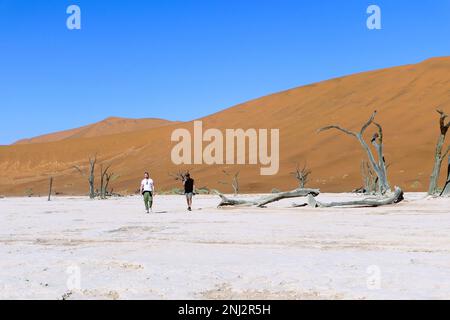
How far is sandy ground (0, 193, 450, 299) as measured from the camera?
5559mm

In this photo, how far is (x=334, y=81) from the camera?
300 ft

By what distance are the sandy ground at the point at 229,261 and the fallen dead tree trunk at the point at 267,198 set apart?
241 inches

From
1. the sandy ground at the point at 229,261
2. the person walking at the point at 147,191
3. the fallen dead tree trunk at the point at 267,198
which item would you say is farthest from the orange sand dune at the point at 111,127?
the sandy ground at the point at 229,261

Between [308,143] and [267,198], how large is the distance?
44.9 m

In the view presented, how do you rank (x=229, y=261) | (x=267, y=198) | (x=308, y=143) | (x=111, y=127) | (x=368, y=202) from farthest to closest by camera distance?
(x=111, y=127)
(x=308, y=143)
(x=267, y=198)
(x=368, y=202)
(x=229, y=261)

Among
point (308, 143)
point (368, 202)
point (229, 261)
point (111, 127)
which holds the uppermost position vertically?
point (111, 127)

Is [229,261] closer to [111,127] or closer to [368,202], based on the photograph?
[368,202]

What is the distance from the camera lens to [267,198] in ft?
65.3

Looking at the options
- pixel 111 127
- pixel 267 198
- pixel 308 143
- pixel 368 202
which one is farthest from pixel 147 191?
pixel 111 127

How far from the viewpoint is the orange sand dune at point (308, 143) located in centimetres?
5181

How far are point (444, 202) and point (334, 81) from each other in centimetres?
7385

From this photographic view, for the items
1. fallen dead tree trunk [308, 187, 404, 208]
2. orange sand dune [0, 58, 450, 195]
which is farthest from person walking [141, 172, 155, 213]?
orange sand dune [0, 58, 450, 195]

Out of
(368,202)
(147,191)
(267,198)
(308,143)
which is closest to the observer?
(147,191)
